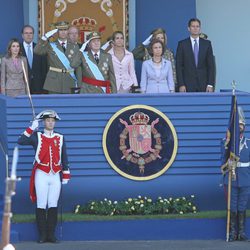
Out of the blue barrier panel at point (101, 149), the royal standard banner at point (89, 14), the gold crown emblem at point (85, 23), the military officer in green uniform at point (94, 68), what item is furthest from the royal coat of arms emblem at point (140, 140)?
the gold crown emblem at point (85, 23)

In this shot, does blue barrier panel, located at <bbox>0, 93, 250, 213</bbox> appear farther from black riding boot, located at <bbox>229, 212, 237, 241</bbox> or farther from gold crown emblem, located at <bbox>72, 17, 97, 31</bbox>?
gold crown emblem, located at <bbox>72, 17, 97, 31</bbox>

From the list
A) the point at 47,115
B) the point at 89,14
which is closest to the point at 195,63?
the point at 89,14

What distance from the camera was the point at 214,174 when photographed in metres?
14.1

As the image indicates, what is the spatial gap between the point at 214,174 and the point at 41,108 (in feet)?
8.57

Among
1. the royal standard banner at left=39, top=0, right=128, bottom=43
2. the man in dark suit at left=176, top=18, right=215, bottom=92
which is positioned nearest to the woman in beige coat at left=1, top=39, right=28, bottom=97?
the royal standard banner at left=39, top=0, right=128, bottom=43

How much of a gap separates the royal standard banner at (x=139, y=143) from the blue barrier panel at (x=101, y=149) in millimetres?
84

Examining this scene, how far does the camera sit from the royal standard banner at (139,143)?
14.0 meters

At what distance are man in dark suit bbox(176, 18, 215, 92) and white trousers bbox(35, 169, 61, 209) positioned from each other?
9.03ft

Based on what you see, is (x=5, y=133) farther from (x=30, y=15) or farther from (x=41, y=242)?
(x=30, y=15)

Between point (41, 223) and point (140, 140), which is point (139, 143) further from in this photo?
point (41, 223)

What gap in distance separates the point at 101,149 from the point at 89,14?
3323mm

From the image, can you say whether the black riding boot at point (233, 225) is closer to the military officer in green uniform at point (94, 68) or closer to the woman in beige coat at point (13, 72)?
the military officer in green uniform at point (94, 68)

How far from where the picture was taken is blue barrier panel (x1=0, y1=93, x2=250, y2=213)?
45.6ft

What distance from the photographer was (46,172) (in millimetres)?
13055
